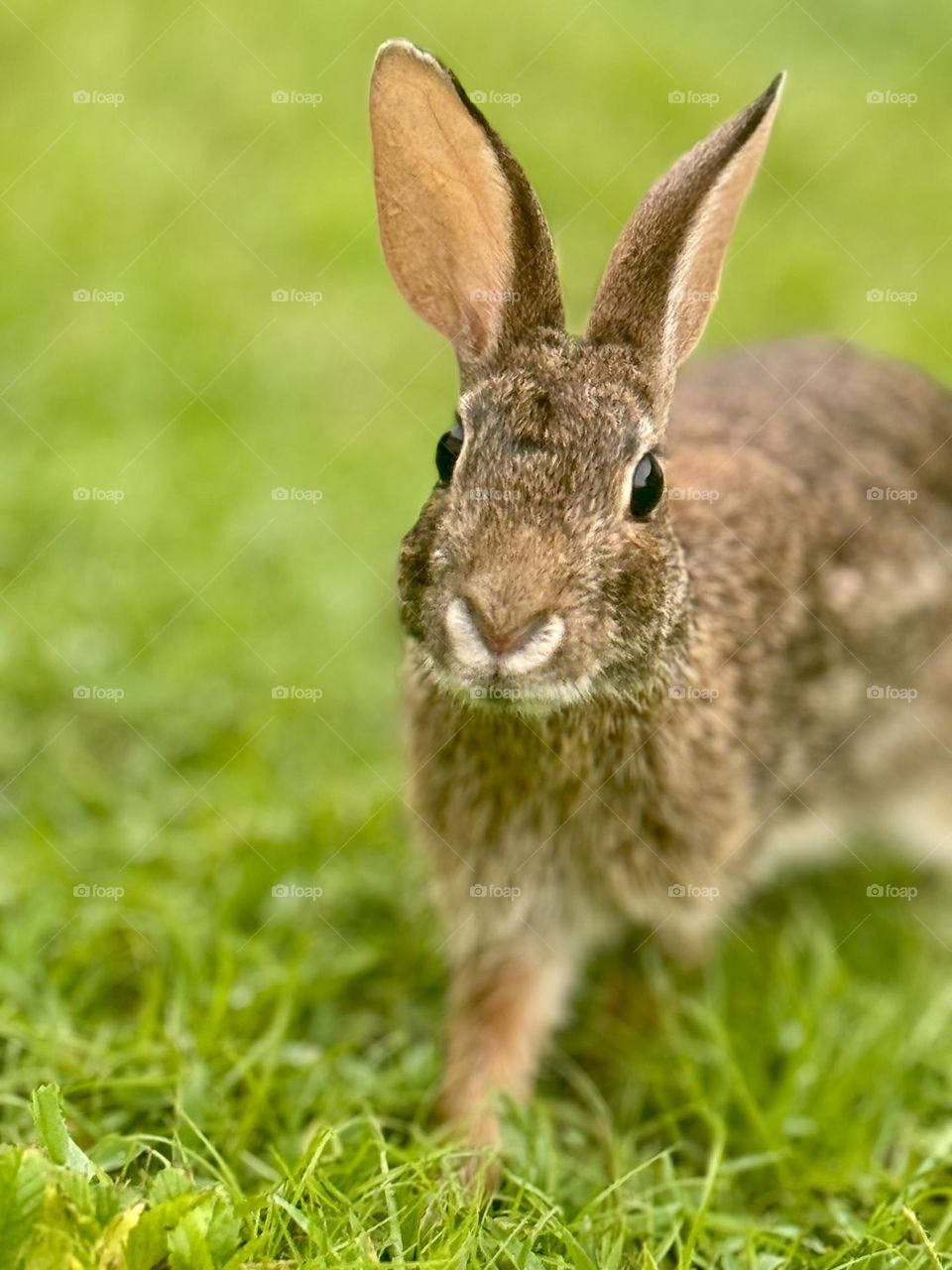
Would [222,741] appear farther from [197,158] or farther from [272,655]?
[197,158]

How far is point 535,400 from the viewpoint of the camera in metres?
3.20

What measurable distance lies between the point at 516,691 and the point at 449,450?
616 millimetres

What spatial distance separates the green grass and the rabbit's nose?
115cm

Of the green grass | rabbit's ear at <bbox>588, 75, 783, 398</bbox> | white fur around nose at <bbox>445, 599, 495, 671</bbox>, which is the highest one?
rabbit's ear at <bbox>588, 75, 783, 398</bbox>

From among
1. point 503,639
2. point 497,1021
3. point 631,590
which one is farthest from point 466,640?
point 497,1021

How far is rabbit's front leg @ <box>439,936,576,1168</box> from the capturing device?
13.3ft

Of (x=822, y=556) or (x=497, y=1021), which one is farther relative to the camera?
(x=822, y=556)

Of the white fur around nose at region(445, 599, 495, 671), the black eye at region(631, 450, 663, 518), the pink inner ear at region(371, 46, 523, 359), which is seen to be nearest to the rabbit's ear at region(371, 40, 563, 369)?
the pink inner ear at region(371, 46, 523, 359)

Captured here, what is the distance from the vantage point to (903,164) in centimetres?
928

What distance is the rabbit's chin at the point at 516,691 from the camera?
297 cm

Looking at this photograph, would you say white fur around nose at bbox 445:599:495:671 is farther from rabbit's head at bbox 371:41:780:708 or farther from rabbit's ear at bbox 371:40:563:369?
rabbit's ear at bbox 371:40:563:369

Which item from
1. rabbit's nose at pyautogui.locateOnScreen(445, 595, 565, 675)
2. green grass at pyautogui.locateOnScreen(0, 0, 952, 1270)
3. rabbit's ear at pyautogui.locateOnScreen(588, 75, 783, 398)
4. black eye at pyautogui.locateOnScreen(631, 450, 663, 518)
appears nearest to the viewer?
rabbit's nose at pyautogui.locateOnScreen(445, 595, 565, 675)

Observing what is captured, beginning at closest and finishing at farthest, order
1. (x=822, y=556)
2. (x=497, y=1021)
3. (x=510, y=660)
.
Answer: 1. (x=510, y=660)
2. (x=497, y=1021)
3. (x=822, y=556)

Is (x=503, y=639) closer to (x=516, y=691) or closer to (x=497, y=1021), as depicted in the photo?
(x=516, y=691)
